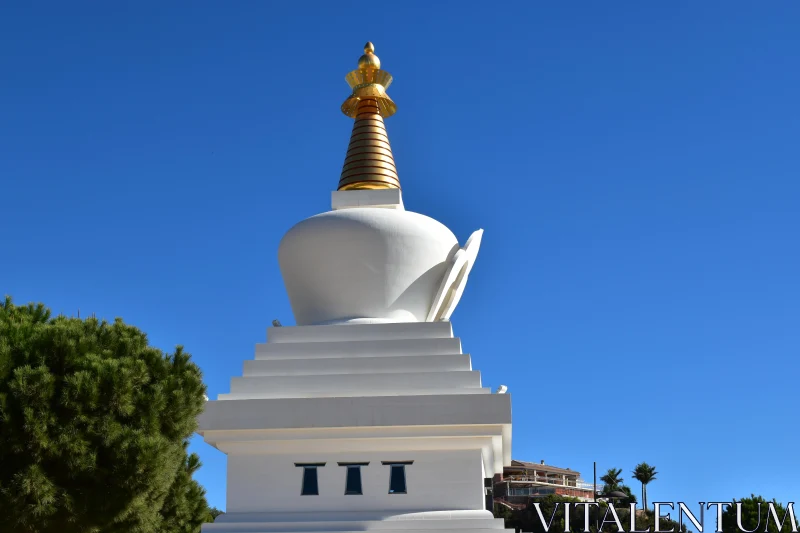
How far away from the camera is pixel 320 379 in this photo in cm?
1581

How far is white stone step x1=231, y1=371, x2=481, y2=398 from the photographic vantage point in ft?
51.3

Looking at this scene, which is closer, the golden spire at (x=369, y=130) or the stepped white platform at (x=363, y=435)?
the stepped white platform at (x=363, y=435)

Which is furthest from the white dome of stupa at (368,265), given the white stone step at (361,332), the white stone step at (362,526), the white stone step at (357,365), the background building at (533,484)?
the background building at (533,484)

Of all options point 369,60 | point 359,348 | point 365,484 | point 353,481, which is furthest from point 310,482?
point 369,60

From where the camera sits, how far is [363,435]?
15.1 m

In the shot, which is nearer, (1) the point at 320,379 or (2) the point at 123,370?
(2) the point at 123,370

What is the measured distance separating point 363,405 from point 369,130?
7.01 metres

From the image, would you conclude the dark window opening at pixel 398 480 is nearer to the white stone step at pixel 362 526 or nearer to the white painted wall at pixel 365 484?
the white painted wall at pixel 365 484

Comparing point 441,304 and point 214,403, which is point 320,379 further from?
point 441,304

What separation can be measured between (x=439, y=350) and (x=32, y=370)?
6.44 m

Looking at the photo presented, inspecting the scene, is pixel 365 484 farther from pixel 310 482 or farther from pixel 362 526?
pixel 310 482

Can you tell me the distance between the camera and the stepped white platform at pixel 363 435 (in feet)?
48.5

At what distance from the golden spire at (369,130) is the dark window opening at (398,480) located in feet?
20.2

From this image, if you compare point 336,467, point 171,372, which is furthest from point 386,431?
point 171,372
